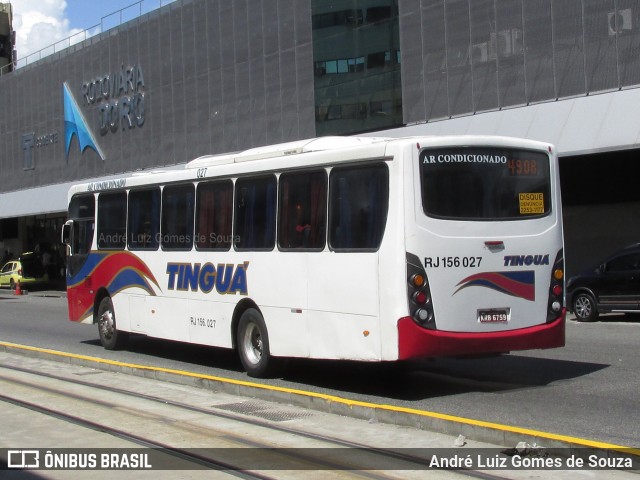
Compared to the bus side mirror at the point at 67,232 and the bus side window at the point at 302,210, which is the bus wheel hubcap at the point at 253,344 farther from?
the bus side mirror at the point at 67,232

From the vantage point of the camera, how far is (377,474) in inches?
289

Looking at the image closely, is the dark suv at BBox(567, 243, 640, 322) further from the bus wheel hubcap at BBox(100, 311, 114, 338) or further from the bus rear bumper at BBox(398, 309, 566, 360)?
the bus wheel hubcap at BBox(100, 311, 114, 338)

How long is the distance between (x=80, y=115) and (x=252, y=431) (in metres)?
43.7

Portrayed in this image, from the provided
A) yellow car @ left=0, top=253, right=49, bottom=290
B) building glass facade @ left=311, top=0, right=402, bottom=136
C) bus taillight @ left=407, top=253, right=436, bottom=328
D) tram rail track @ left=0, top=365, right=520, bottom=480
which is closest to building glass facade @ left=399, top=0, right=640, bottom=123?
building glass facade @ left=311, top=0, right=402, bottom=136

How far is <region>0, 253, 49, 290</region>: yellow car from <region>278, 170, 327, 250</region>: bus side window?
37.5 meters

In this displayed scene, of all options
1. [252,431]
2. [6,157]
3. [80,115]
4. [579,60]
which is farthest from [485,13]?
[6,157]

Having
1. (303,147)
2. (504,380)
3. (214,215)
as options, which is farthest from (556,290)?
(214,215)

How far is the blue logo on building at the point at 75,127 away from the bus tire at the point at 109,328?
109 feet

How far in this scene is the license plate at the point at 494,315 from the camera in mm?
10586

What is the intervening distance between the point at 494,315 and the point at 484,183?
4.93 feet

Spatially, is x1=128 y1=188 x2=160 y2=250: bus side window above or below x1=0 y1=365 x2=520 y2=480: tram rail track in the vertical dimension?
above

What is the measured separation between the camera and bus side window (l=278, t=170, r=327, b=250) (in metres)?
11.4

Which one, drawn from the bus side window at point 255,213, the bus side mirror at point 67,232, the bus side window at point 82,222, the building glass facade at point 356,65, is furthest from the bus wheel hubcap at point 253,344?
the building glass facade at point 356,65

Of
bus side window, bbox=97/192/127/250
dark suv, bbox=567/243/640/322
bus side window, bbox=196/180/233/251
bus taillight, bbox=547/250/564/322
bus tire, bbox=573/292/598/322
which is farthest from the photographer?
bus tire, bbox=573/292/598/322
